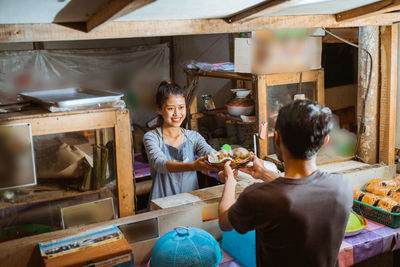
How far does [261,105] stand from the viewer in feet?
12.4

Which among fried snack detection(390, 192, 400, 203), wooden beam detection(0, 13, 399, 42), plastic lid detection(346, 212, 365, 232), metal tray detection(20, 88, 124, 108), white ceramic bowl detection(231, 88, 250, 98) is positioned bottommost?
plastic lid detection(346, 212, 365, 232)

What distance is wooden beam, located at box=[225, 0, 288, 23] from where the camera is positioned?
7.26 ft

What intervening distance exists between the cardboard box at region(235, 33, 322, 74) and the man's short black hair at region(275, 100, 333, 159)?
1.99m

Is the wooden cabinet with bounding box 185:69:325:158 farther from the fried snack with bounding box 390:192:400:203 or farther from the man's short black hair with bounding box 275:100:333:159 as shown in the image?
the man's short black hair with bounding box 275:100:333:159

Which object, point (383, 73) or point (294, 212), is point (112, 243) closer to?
point (294, 212)

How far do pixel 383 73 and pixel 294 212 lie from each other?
8.28ft

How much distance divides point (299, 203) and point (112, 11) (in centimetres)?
119

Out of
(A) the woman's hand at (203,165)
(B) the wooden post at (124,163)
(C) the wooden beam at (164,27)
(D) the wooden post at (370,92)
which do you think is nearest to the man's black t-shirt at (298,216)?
(A) the woman's hand at (203,165)

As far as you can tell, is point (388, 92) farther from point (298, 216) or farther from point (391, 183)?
point (298, 216)

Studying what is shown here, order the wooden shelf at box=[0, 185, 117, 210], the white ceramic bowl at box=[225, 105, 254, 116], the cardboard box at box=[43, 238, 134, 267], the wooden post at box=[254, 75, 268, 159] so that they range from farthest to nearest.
Answer: the white ceramic bowl at box=[225, 105, 254, 116] → the wooden post at box=[254, 75, 268, 159] → the wooden shelf at box=[0, 185, 117, 210] → the cardboard box at box=[43, 238, 134, 267]

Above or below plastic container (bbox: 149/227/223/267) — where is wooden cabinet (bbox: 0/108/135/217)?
above

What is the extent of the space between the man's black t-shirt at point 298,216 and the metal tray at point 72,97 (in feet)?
4.03

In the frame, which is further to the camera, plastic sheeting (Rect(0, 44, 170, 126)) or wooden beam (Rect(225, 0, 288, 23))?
plastic sheeting (Rect(0, 44, 170, 126))

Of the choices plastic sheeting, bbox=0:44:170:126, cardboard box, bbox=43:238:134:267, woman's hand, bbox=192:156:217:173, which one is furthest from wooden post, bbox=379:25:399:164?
plastic sheeting, bbox=0:44:170:126
